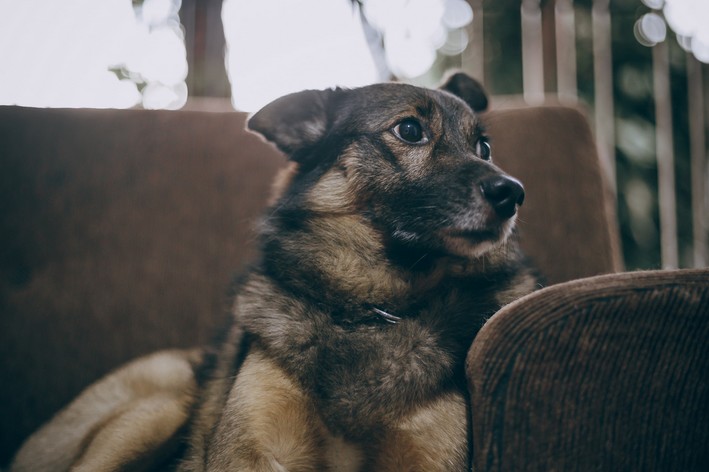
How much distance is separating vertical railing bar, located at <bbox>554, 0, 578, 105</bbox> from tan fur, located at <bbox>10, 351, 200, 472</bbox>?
3240mm

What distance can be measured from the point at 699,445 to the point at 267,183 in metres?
1.70

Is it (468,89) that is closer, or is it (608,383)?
(608,383)

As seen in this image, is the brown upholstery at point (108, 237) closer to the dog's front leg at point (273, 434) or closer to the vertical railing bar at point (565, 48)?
the dog's front leg at point (273, 434)

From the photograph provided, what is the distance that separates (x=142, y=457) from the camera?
4.77 ft

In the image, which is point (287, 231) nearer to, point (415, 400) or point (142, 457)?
point (415, 400)

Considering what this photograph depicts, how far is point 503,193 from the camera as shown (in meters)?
1.34

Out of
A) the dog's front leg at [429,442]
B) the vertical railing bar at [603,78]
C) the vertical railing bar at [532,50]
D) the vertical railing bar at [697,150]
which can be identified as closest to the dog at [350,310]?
the dog's front leg at [429,442]

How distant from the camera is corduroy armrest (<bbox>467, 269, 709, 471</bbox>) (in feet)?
2.41

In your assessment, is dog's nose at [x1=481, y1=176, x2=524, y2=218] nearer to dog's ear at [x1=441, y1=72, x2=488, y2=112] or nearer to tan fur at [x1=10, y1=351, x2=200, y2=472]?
dog's ear at [x1=441, y1=72, x2=488, y2=112]

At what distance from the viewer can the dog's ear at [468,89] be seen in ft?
6.57

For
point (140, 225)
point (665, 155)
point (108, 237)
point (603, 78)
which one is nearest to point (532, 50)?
point (603, 78)

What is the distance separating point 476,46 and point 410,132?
2.57 m

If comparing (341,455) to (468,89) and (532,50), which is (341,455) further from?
(532,50)

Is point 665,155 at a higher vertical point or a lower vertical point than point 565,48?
lower
